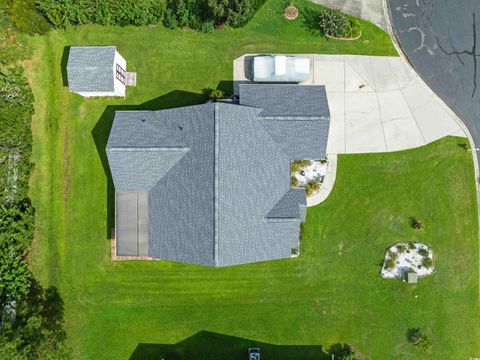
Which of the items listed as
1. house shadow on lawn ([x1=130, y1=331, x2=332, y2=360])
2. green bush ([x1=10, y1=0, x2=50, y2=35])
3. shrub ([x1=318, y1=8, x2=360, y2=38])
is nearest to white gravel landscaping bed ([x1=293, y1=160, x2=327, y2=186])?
shrub ([x1=318, y1=8, x2=360, y2=38])

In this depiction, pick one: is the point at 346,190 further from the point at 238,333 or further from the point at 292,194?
the point at 238,333

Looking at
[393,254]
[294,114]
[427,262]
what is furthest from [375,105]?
[427,262]

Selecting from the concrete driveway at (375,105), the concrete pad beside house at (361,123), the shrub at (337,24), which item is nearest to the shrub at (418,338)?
the concrete driveway at (375,105)

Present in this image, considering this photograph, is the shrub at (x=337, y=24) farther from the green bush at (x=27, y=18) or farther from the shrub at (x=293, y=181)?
the green bush at (x=27, y=18)

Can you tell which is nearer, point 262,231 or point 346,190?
point 262,231

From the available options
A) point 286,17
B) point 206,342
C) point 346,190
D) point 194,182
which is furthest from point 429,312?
point 286,17

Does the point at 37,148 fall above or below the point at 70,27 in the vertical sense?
below
